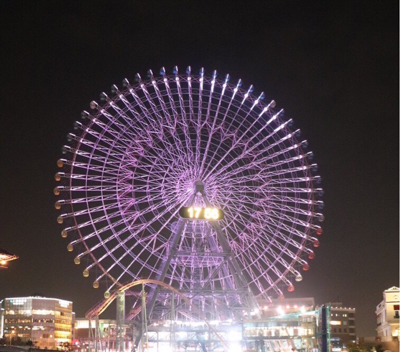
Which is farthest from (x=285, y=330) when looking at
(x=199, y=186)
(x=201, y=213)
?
(x=199, y=186)

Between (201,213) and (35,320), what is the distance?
321 feet

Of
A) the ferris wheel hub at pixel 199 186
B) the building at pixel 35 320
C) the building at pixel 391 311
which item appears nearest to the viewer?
the ferris wheel hub at pixel 199 186

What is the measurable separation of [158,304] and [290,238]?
62.6 feet

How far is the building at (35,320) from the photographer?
14038cm

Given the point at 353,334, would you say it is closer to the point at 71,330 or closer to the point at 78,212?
the point at 71,330

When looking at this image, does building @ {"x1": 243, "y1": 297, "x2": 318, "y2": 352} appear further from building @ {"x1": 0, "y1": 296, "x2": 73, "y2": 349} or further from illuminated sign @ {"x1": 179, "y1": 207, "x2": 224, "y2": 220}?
building @ {"x1": 0, "y1": 296, "x2": 73, "y2": 349}

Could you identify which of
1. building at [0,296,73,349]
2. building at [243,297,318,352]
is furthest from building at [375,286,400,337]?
building at [0,296,73,349]

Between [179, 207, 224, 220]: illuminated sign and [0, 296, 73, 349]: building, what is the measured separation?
92155mm

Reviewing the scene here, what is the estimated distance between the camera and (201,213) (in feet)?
189

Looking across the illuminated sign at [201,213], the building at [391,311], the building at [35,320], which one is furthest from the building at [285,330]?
the building at [35,320]

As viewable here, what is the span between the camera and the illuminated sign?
57469 mm

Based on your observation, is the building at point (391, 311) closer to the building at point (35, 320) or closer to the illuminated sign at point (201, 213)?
the illuminated sign at point (201, 213)

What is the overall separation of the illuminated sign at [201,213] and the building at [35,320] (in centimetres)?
9215

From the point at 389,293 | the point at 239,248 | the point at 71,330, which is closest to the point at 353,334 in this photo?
the point at 389,293
